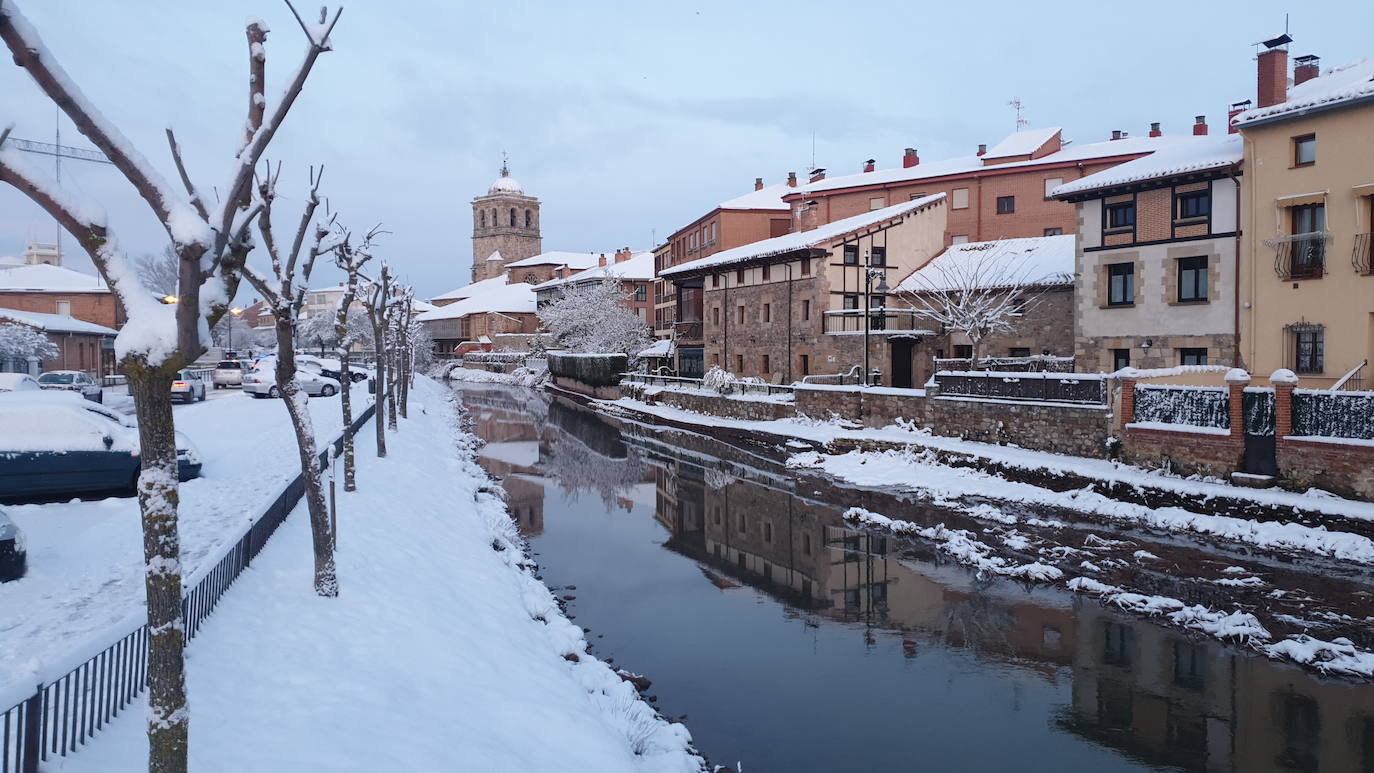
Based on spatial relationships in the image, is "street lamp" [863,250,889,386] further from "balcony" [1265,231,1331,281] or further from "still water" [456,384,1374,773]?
"still water" [456,384,1374,773]

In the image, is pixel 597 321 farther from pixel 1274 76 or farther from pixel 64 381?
pixel 1274 76

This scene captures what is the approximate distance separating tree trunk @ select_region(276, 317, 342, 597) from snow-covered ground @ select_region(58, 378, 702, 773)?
27 cm

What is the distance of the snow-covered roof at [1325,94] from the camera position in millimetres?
19453

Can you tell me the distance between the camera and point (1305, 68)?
84.5 ft

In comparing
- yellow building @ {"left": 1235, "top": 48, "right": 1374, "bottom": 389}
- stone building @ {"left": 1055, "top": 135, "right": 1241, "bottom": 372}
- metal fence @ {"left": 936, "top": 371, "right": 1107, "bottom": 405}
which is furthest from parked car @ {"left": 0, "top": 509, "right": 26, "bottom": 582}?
stone building @ {"left": 1055, "top": 135, "right": 1241, "bottom": 372}

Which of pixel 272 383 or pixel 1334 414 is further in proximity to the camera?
pixel 272 383

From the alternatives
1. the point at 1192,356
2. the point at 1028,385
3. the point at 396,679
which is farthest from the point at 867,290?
the point at 396,679

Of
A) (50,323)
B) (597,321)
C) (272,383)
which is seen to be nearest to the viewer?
(272,383)

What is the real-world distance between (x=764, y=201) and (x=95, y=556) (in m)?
46.7

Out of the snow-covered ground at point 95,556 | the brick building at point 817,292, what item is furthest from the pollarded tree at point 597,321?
the snow-covered ground at point 95,556

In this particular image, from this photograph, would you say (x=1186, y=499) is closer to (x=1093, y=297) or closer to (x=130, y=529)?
(x=1093, y=297)

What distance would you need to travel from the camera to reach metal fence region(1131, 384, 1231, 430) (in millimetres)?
17781

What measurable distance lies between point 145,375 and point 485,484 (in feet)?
56.4

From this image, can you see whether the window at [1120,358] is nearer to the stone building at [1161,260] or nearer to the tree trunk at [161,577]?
the stone building at [1161,260]
